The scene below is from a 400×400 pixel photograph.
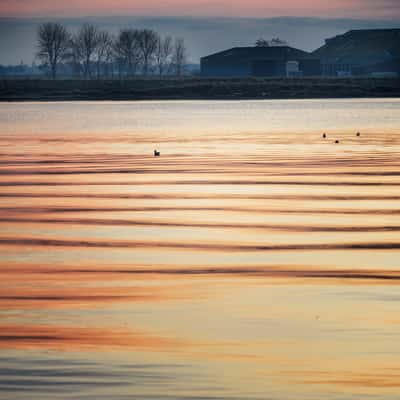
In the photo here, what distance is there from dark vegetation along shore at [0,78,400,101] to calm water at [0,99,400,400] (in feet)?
338

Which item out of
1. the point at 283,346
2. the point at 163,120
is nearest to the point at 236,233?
the point at 283,346

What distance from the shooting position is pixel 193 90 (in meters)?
141

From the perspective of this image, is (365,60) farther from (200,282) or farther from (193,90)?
(200,282)

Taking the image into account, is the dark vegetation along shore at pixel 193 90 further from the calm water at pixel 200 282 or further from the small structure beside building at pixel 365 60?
the calm water at pixel 200 282

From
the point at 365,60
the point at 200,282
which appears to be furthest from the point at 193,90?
the point at 200,282

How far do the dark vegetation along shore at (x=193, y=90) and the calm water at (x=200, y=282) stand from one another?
338ft

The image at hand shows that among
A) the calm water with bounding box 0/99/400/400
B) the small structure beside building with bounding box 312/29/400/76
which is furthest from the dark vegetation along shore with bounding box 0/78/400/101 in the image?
the calm water with bounding box 0/99/400/400

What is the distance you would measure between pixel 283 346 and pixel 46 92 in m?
128

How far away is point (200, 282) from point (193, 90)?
12653 cm

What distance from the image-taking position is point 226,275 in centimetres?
1603

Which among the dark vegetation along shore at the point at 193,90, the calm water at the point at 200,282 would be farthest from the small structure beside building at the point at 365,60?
the calm water at the point at 200,282

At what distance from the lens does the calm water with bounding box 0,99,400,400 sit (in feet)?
36.1

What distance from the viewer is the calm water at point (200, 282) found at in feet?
36.1

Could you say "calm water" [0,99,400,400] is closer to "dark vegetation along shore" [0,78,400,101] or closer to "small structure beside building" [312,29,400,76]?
"dark vegetation along shore" [0,78,400,101]
